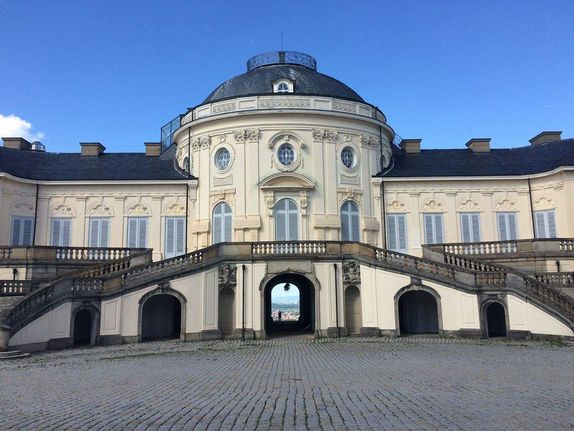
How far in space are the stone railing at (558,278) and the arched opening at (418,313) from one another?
517 cm

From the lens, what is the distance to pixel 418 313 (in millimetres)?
25344

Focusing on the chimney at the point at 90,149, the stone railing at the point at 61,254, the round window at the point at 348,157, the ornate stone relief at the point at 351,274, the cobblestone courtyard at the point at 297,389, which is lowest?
the cobblestone courtyard at the point at 297,389

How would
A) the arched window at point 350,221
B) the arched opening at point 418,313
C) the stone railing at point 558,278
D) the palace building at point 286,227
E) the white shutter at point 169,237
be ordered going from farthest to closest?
1. the white shutter at point 169,237
2. the arched window at point 350,221
3. the arched opening at point 418,313
4. the palace building at point 286,227
5. the stone railing at point 558,278

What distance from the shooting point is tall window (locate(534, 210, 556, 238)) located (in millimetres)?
29375

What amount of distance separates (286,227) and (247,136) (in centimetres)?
555

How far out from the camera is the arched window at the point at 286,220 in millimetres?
27266

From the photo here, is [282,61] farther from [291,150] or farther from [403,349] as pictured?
[403,349]

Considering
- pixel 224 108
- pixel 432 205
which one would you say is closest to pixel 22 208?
pixel 224 108

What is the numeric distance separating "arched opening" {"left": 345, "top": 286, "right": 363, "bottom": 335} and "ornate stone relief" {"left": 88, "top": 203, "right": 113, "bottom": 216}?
15.3 meters

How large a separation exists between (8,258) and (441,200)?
76.6ft

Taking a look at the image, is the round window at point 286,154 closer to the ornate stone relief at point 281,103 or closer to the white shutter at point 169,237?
the ornate stone relief at point 281,103

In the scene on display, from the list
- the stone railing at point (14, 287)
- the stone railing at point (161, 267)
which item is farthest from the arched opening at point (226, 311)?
the stone railing at point (14, 287)

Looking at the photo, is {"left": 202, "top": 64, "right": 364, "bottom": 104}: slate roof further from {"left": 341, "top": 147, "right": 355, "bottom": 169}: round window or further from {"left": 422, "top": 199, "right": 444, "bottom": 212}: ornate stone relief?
{"left": 422, "top": 199, "right": 444, "bottom": 212}: ornate stone relief

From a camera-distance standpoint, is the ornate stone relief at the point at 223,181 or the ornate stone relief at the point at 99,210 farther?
the ornate stone relief at the point at 99,210
